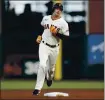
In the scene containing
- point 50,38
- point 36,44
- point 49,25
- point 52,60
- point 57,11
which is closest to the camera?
point 57,11

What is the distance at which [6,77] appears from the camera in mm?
16062

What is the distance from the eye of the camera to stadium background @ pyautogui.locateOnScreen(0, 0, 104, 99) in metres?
16.0

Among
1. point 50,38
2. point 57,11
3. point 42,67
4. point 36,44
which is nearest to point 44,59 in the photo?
point 42,67

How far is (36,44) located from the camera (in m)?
16.1

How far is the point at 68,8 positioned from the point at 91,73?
2566 mm

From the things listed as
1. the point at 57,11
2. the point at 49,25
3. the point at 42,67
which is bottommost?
the point at 42,67

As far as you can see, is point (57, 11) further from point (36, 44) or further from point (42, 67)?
point (36, 44)

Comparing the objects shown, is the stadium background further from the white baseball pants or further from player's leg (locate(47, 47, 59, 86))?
the white baseball pants

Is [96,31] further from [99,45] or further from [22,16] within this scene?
[22,16]

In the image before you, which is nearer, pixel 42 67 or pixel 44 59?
pixel 42 67

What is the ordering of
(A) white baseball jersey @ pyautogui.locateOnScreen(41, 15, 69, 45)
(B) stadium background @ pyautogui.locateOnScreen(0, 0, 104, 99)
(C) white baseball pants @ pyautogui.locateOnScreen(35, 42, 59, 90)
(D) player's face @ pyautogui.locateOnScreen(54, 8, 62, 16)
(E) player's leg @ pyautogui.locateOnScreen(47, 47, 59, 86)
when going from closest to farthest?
(D) player's face @ pyautogui.locateOnScreen(54, 8, 62, 16)
(C) white baseball pants @ pyautogui.locateOnScreen(35, 42, 59, 90)
(A) white baseball jersey @ pyautogui.locateOnScreen(41, 15, 69, 45)
(E) player's leg @ pyautogui.locateOnScreen(47, 47, 59, 86)
(B) stadium background @ pyautogui.locateOnScreen(0, 0, 104, 99)

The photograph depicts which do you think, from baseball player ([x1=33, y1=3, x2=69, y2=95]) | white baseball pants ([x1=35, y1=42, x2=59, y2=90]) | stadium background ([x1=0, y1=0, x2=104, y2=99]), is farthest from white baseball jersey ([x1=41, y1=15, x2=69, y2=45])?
stadium background ([x1=0, y1=0, x2=104, y2=99])

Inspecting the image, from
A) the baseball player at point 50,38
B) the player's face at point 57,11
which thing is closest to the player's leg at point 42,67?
the baseball player at point 50,38

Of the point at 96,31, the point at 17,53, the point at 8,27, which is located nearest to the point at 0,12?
the point at 8,27
